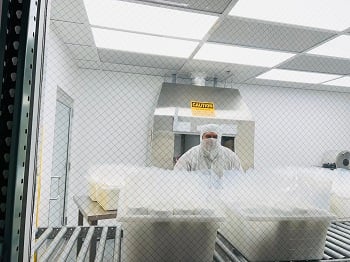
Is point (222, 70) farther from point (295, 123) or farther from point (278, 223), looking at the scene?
point (278, 223)

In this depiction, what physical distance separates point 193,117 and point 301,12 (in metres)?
1.36

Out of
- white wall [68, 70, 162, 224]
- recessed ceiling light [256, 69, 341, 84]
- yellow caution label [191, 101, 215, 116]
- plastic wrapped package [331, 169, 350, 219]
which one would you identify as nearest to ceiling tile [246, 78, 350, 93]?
recessed ceiling light [256, 69, 341, 84]

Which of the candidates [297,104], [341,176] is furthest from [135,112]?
[341,176]

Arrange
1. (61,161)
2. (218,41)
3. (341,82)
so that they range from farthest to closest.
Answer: (341,82) → (61,161) → (218,41)

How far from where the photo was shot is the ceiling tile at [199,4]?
1.52 meters

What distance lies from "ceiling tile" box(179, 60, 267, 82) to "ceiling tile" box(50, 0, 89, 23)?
1.17m

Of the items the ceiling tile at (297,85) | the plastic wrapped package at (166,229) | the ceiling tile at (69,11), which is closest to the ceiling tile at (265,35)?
the ceiling tile at (69,11)

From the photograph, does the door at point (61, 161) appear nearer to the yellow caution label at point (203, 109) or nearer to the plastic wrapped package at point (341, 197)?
the yellow caution label at point (203, 109)

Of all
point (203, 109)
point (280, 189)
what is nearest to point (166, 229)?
point (280, 189)

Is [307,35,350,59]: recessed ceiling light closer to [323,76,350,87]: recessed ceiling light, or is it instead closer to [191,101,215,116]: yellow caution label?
[323,76,350,87]: recessed ceiling light

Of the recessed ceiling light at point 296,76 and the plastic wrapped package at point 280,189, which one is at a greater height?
the recessed ceiling light at point 296,76

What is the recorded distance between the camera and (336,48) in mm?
2184

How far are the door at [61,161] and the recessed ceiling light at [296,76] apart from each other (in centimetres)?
211

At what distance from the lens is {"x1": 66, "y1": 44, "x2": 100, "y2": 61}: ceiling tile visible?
2355 mm
